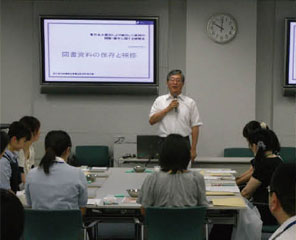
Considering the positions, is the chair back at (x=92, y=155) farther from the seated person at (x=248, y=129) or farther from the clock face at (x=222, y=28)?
the seated person at (x=248, y=129)

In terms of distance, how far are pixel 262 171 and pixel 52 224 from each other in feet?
5.48

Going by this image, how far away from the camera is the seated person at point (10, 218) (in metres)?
1.19

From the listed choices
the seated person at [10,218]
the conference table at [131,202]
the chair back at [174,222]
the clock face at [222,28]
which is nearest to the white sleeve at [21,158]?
the conference table at [131,202]

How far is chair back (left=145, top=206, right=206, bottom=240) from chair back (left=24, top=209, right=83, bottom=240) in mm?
437

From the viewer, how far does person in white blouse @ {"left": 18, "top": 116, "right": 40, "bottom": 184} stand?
4107 mm

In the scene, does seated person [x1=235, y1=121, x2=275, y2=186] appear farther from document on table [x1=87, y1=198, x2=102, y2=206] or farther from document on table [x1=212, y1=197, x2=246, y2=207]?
document on table [x1=87, y1=198, x2=102, y2=206]

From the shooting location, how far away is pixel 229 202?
131 inches

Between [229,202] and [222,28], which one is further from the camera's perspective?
[222,28]

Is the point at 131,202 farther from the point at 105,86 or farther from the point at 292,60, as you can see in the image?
the point at 292,60

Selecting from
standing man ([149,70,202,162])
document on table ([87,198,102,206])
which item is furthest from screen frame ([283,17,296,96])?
document on table ([87,198,102,206])

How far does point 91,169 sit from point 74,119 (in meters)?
1.96

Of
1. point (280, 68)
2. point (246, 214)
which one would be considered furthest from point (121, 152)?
point (246, 214)

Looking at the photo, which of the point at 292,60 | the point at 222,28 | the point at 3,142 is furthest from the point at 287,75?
the point at 3,142

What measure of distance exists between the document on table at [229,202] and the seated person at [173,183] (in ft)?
0.84
